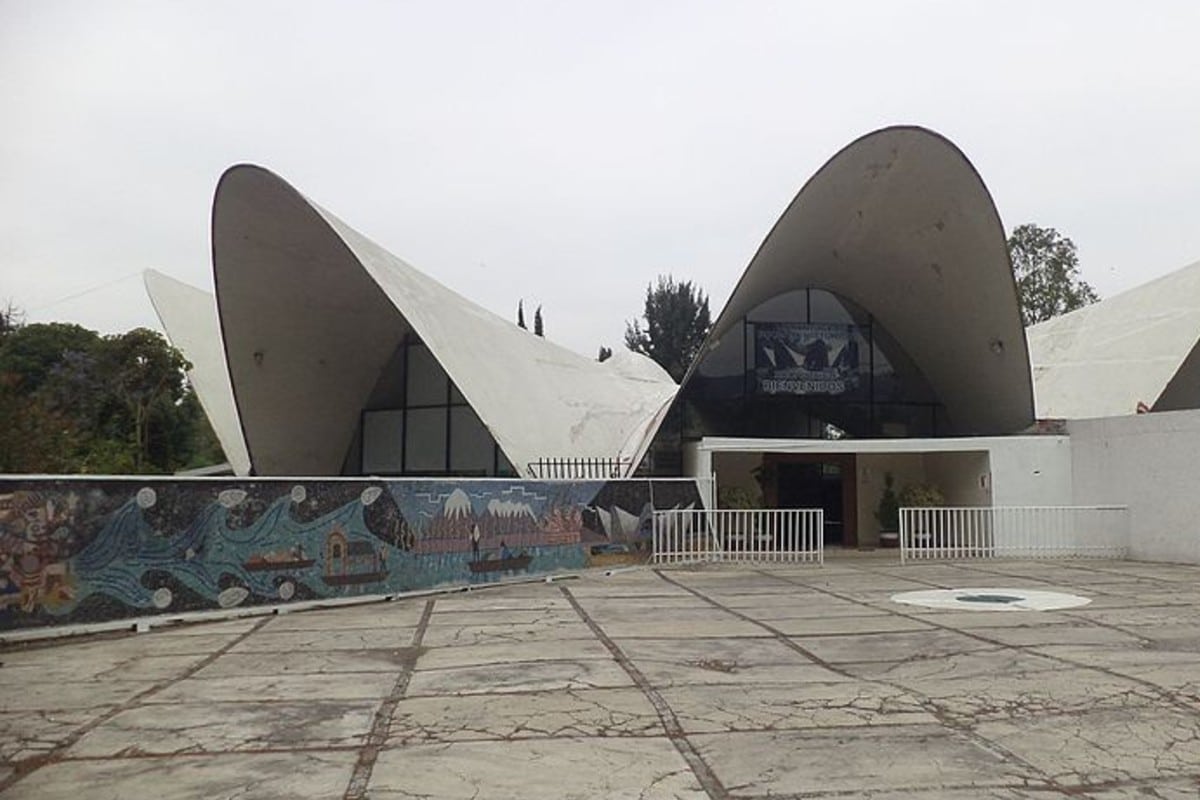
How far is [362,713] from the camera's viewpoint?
591 cm

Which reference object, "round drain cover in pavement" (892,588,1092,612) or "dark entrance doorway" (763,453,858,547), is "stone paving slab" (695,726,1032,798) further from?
"dark entrance doorway" (763,453,858,547)

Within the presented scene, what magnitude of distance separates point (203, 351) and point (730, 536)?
16.3 meters

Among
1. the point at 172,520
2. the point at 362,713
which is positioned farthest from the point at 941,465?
the point at 362,713

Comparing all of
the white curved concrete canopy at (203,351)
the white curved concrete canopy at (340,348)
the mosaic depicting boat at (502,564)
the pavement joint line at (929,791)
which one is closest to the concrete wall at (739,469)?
the white curved concrete canopy at (340,348)

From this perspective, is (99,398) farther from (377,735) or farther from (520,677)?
(377,735)

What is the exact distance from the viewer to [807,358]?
23.8 metres

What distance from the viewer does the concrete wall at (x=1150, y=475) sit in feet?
53.2

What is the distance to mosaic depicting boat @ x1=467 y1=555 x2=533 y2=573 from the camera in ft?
44.3

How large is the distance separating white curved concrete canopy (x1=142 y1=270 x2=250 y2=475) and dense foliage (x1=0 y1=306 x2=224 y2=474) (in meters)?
0.47

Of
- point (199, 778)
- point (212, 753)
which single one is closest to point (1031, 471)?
point (212, 753)

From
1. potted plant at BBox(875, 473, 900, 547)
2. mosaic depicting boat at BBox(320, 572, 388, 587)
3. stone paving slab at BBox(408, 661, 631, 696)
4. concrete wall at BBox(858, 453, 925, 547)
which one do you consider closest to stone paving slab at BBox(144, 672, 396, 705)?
stone paving slab at BBox(408, 661, 631, 696)

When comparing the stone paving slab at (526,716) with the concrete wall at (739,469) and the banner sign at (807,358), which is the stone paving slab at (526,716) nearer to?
the concrete wall at (739,469)

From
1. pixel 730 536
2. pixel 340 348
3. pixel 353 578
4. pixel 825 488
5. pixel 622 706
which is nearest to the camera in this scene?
pixel 622 706

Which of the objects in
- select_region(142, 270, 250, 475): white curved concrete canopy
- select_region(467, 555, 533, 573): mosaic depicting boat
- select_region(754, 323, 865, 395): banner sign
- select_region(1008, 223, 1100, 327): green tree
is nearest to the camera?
select_region(467, 555, 533, 573): mosaic depicting boat
